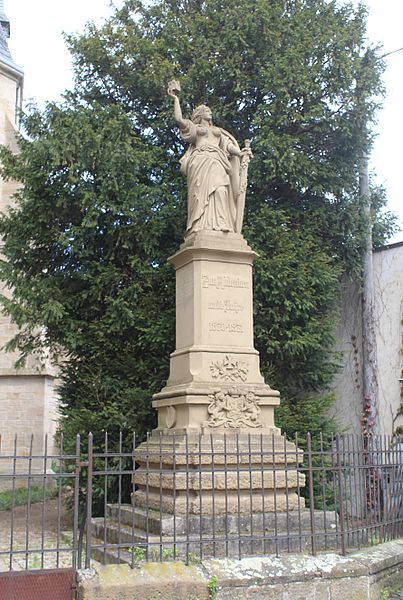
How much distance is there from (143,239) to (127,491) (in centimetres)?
401

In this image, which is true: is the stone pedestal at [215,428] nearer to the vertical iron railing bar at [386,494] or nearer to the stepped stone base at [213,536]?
the stepped stone base at [213,536]

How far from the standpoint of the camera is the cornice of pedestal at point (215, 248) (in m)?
7.59

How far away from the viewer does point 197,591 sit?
487cm

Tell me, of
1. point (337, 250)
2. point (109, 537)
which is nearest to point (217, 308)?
point (109, 537)

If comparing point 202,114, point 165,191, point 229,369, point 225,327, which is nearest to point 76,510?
point 229,369

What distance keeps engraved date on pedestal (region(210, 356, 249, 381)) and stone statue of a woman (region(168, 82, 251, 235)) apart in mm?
1662

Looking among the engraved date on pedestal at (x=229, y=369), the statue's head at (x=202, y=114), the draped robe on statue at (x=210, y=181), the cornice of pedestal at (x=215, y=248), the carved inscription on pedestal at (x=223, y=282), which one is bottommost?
the engraved date on pedestal at (x=229, y=369)

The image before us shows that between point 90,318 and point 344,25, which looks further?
point 344,25

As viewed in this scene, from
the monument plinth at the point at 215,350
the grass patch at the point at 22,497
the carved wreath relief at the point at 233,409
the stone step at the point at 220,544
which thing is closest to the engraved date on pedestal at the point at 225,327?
the monument plinth at the point at 215,350

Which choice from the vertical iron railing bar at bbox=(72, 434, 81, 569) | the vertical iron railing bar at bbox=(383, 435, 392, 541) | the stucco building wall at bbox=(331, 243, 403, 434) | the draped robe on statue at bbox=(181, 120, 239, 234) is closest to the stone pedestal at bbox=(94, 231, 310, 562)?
the draped robe on statue at bbox=(181, 120, 239, 234)

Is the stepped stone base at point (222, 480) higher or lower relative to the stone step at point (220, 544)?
higher

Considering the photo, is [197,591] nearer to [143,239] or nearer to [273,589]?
[273,589]

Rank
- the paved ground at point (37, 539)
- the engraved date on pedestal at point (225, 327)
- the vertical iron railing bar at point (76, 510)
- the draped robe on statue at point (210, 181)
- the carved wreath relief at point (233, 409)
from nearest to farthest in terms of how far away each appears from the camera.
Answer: the vertical iron railing bar at point (76, 510) → the paved ground at point (37, 539) → the carved wreath relief at point (233, 409) → the engraved date on pedestal at point (225, 327) → the draped robe on statue at point (210, 181)

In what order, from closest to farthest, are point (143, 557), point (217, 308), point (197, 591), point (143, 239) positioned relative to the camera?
point (197, 591)
point (143, 557)
point (217, 308)
point (143, 239)
